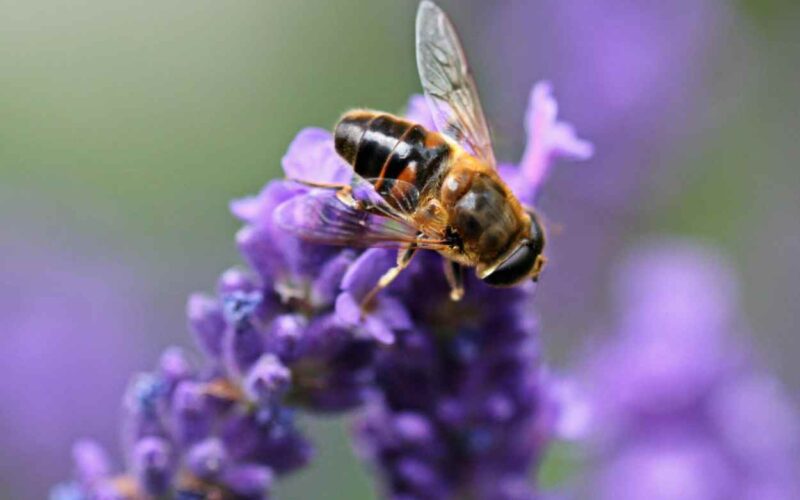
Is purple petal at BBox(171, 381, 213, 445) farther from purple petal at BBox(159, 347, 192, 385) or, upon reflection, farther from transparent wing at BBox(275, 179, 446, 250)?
transparent wing at BBox(275, 179, 446, 250)

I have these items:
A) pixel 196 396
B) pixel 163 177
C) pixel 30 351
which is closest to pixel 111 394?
pixel 30 351

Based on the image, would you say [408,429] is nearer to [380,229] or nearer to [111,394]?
[380,229]

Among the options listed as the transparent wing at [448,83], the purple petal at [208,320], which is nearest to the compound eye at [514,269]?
the transparent wing at [448,83]

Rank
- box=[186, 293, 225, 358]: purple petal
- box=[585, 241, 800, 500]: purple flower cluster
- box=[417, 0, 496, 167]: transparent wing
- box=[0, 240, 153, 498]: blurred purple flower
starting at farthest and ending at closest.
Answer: box=[0, 240, 153, 498]: blurred purple flower
box=[585, 241, 800, 500]: purple flower cluster
box=[417, 0, 496, 167]: transparent wing
box=[186, 293, 225, 358]: purple petal

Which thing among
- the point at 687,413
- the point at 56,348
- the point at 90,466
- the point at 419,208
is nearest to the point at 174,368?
the point at 90,466

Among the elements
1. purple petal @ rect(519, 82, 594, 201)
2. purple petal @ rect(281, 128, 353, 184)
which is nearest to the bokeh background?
purple petal @ rect(519, 82, 594, 201)
